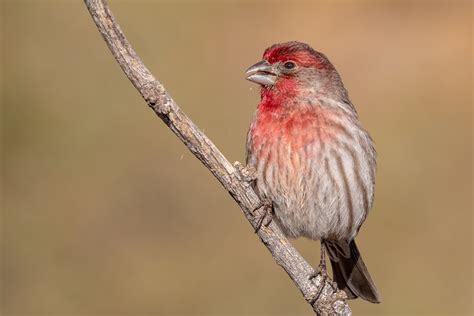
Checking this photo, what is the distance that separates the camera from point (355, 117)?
652 centimetres

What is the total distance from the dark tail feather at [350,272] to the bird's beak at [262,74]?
1455mm

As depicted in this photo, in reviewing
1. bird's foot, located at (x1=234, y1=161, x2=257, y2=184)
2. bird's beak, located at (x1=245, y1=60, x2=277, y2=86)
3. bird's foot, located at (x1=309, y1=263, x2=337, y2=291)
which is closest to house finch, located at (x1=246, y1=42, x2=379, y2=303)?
bird's beak, located at (x1=245, y1=60, x2=277, y2=86)

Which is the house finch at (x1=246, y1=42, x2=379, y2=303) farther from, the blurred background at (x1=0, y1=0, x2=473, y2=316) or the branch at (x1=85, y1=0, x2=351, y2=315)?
the blurred background at (x1=0, y1=0, x2=473, y2=316)

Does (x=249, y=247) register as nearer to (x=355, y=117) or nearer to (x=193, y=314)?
(x=193, y=314)

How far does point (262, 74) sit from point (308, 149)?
0.77 meters

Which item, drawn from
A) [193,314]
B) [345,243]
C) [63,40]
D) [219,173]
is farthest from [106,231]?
[219,173]

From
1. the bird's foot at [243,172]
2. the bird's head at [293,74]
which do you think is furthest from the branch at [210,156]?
the bird's head at [293,74]

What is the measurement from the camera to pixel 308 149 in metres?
6.13

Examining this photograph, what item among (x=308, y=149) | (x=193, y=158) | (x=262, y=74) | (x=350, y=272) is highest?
(x=193, y=158)

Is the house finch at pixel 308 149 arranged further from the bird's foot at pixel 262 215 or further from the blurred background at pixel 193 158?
the blurred background at pixel 193 158

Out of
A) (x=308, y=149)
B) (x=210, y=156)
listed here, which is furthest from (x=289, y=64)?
(x=210, y=156)

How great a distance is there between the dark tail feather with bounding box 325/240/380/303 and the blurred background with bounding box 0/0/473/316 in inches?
111

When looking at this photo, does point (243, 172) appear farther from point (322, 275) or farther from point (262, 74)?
point (262, 74)

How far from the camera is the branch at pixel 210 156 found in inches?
188
